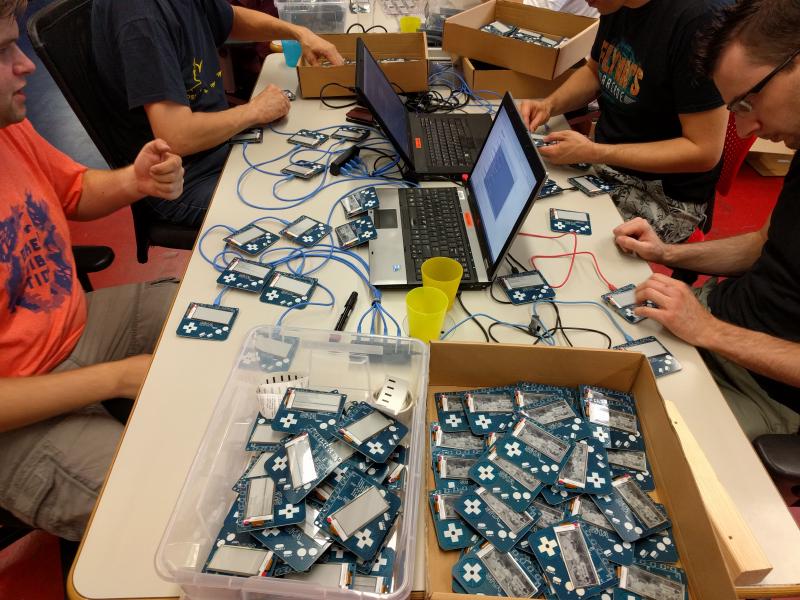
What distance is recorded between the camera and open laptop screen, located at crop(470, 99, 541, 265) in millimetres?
1008

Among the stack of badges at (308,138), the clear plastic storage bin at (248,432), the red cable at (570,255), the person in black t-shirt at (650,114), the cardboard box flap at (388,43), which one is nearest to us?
the clear plastic storage bin at (248,432)

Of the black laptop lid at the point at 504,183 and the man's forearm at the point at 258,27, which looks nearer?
the black laptop lid at the point at 504,183

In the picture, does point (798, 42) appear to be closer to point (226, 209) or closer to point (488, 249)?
point (488, 249)

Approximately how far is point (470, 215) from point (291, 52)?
1.23 meters

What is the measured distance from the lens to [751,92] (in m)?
0.98

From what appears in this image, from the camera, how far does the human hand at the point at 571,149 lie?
1.47 meters

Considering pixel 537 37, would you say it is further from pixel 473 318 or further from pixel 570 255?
pixel 473 318

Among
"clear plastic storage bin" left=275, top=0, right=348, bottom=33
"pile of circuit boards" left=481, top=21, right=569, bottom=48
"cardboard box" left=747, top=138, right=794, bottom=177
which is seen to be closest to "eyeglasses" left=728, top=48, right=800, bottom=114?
"pile of circuit boards" left=481, top=21, right=569, bottom=48

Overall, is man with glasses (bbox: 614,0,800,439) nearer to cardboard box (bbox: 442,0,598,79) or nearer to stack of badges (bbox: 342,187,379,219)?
stack of badges (bbox: 342,187,379,219)

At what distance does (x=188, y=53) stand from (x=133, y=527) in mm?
1376

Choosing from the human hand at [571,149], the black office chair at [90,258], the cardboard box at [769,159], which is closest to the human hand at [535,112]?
the human hand at [571,149]

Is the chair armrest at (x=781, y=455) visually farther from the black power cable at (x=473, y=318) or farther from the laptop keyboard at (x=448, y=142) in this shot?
the laptop keyboard at (x=448, y=142)

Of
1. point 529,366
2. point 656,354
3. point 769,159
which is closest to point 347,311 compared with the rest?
point 529,366

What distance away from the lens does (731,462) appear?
835 mm
